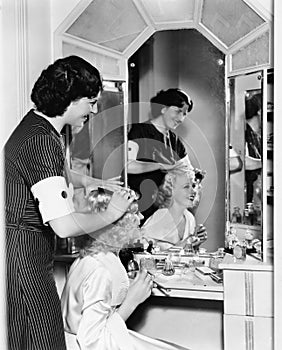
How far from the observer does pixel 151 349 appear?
139 cm

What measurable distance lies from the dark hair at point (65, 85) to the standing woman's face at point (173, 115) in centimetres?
15

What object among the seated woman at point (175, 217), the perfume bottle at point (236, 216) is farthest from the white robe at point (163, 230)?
the perfume bottle at point (236, 216)

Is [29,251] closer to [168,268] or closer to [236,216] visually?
[168,268]

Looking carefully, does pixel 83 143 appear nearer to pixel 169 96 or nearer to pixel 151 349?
pixel 169 96

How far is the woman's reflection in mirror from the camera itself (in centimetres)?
132

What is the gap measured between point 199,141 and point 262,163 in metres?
0.14

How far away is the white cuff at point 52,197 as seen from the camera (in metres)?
1.34

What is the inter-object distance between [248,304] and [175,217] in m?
0.24

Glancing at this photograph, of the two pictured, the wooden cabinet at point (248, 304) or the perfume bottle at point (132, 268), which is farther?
the perfume bottle at point (132, 268)

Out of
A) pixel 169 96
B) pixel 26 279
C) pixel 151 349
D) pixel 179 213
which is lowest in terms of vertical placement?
pixel 151 349

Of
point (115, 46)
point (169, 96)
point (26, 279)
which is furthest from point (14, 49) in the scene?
Result: point (26, 279)

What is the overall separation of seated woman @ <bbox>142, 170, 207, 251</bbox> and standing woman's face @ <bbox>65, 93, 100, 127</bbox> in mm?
217

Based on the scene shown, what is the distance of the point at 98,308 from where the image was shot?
1370mm

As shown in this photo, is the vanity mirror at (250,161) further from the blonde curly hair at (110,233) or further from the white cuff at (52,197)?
the white cuff at (52,197)
